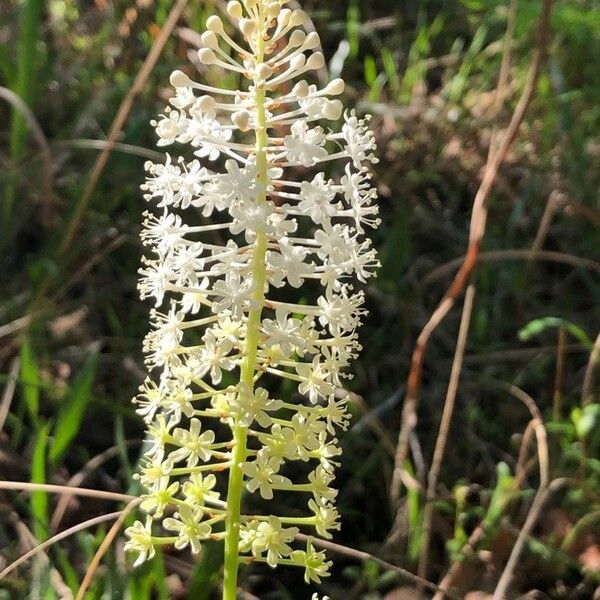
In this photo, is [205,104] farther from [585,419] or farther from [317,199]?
[585,419]

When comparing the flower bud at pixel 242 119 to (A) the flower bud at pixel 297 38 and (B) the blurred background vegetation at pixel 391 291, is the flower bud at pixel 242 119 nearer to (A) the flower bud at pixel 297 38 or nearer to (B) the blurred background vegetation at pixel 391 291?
(A) the flower bud at pixel 297 38

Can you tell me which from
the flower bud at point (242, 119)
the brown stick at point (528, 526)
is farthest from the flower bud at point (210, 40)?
the brown stick at point (528, 526)

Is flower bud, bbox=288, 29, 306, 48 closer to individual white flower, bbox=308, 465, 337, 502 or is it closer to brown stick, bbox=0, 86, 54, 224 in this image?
individual white flower, bbox=308, 465, 337, 502

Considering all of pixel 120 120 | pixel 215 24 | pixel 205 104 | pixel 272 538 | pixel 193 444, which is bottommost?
pixel 272 538

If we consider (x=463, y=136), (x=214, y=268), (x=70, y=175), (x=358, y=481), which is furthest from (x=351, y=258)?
(x=463, y=136)

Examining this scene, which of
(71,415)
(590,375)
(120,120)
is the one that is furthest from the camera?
(590,375)

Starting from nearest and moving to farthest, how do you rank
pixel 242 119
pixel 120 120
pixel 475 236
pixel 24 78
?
pixel 242 119 → pixel 475 236 → pixel 120 120 → pixel 24 78

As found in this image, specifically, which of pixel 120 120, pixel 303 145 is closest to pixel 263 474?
pixel 303 145
